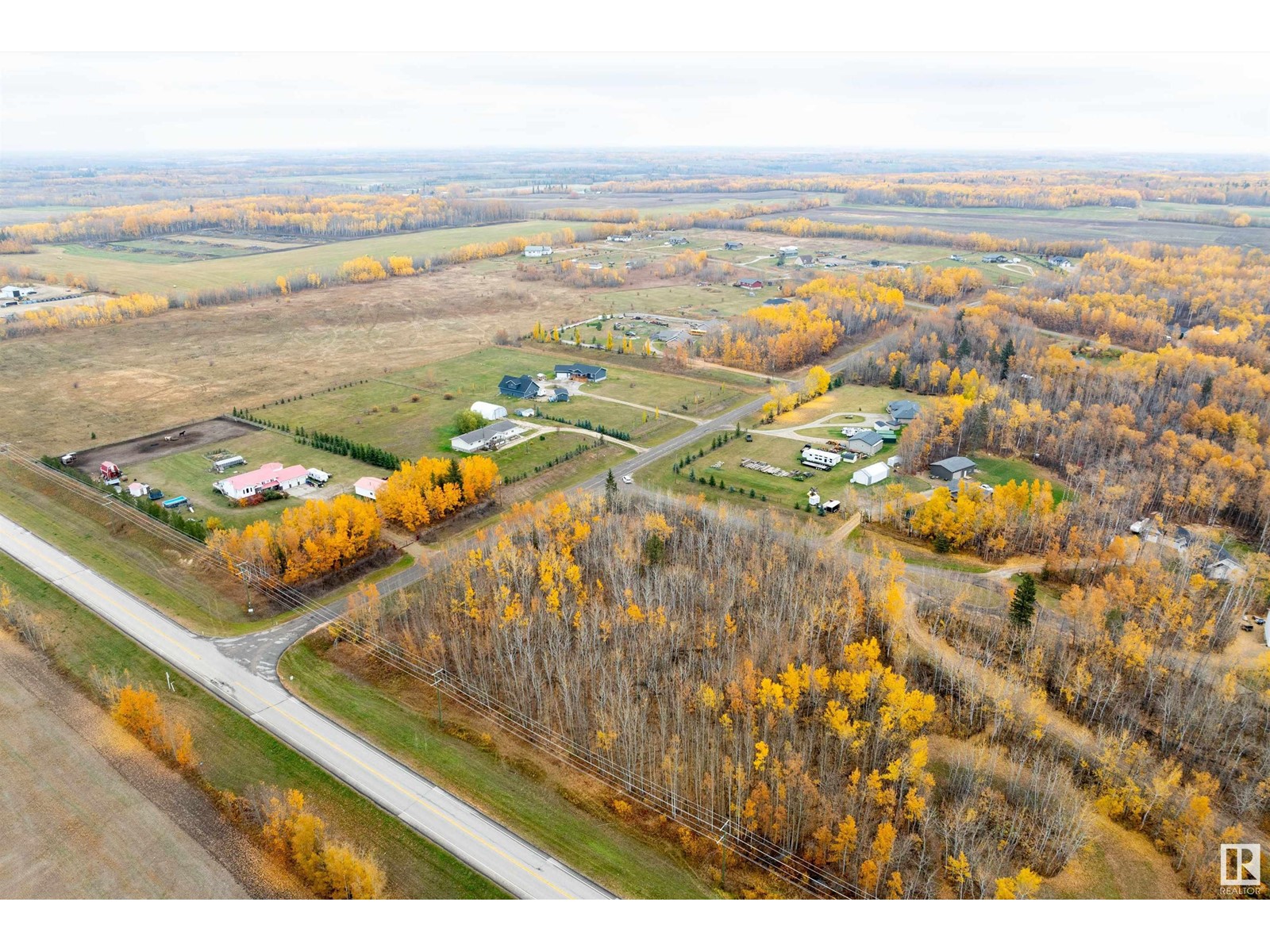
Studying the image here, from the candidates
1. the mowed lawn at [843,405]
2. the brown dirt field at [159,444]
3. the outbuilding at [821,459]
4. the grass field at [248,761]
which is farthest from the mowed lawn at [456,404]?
the grass field at [248,761]

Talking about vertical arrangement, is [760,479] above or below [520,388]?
below

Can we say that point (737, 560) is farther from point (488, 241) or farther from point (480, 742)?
point (488, 241)

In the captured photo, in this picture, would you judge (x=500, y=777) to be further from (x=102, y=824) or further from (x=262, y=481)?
(x=262, y=481)

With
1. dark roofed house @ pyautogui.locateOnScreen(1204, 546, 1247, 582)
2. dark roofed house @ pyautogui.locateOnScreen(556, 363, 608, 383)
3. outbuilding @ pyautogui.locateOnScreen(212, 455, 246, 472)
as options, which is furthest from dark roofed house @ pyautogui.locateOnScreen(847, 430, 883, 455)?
outbuilding @ pyautogui.locateOnScreen(212, 455, 246, 472)

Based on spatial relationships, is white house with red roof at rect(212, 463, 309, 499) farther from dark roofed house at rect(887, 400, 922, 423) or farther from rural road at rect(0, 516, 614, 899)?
→ dark roofed house at rect(887, 400, 922, 423)

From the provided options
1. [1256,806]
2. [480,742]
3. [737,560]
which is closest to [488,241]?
[737,560]

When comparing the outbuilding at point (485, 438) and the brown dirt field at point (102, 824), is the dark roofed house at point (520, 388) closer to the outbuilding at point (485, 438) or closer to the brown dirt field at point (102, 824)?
the outbuilding at point (485, 438)

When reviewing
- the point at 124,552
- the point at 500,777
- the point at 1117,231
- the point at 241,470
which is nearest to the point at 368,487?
the point at 241,470
